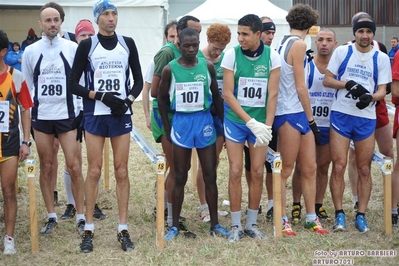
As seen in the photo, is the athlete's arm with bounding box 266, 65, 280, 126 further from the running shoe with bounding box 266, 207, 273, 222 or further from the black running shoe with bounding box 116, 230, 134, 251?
the black running shoe with bounding box 116, 230, 134, 251

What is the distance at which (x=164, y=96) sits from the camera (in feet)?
21.2

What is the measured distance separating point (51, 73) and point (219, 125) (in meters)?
1.80

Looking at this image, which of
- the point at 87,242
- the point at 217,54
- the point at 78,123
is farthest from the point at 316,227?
the point at 78,123

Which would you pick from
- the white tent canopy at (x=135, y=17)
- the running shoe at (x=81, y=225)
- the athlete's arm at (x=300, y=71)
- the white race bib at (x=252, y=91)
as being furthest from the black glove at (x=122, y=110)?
the white tent canopy at (x=135, y=17)

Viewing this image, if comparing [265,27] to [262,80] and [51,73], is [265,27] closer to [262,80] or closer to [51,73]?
[262,80]

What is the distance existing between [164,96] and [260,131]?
1003 mm

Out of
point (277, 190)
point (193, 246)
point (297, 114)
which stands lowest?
point (193, 246)

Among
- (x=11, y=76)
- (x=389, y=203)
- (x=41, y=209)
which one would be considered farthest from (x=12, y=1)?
(x=389, y=203)

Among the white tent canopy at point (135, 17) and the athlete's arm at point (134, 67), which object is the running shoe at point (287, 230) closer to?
the athlete's arm at point (134, 67)

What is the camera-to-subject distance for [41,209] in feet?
25.8

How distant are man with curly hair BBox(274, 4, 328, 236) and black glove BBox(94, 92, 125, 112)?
62.5 inches

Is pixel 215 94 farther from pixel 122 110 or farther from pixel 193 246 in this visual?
pixel 193 246

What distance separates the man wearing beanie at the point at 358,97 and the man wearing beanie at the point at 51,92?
2657 mm

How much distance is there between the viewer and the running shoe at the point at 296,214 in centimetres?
715
